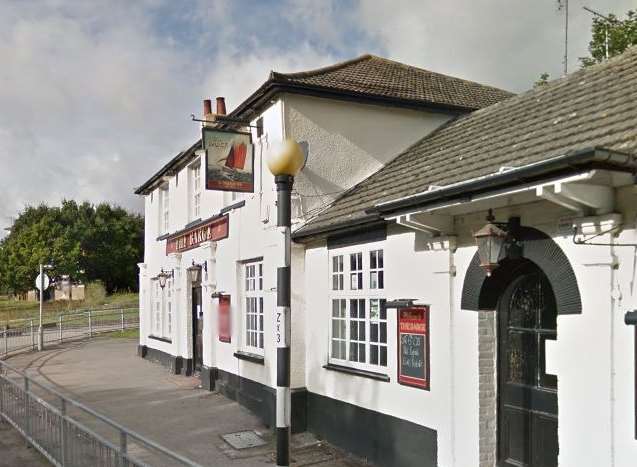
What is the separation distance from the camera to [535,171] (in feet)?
16.9

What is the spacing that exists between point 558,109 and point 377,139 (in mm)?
3793

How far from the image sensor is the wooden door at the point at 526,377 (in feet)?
20.4

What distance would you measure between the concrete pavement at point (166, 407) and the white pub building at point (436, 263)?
16.4 inches

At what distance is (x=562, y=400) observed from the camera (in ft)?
19.1

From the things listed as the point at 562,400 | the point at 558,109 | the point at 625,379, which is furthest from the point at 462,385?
the point at 558,109

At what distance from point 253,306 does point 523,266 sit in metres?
6.53

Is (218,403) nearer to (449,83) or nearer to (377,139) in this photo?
(377,139)

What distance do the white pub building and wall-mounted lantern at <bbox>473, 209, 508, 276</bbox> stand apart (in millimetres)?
14

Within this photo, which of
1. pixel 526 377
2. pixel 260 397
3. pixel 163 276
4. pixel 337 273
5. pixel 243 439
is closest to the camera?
pixel 526 377

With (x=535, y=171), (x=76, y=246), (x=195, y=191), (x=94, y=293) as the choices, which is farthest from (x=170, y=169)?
(x=76, y=246)

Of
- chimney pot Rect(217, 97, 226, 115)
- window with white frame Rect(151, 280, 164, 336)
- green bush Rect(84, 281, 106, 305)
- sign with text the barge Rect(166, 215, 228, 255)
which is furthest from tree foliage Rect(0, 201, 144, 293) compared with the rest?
chimney pot Rect(217, 97, 226, 115)

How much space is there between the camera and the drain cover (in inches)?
375

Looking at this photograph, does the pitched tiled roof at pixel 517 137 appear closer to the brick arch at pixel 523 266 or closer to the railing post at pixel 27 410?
the brick arch at pixel 523 266

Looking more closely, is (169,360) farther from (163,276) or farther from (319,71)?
(319,71)
